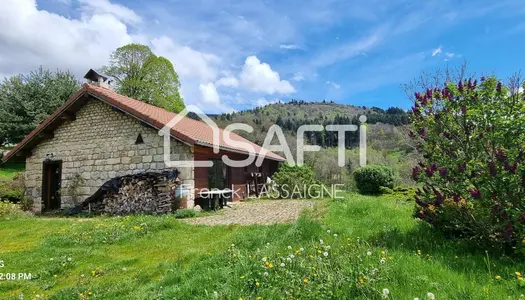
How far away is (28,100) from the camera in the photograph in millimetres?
20750

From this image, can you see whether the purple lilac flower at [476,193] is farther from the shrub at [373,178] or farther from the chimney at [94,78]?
the chimney at [94,78]

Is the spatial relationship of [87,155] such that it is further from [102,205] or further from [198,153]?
[198,153]

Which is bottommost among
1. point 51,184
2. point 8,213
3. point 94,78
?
point 8,213

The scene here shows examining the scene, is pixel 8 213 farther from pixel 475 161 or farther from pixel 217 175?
pixel 475 161

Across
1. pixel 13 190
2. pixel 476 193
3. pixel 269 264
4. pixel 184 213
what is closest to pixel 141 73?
pixel 13 190

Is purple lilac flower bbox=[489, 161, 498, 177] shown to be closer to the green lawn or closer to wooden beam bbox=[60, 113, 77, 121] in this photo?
the green lawn

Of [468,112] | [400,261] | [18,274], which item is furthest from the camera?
[18,274]

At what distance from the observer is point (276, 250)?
13.6ft

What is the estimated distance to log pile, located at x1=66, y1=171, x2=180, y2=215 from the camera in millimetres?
9961

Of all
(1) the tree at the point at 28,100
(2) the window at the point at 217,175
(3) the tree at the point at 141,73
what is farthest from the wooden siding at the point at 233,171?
(1) the tree at the point at 28,100

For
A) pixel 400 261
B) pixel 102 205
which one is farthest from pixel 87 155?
pixel 400 261

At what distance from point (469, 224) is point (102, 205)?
10.9 meters

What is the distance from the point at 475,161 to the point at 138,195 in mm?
9501

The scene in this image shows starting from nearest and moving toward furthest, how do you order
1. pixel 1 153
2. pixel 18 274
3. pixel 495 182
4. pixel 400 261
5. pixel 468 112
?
pixel 400 261 < pixel 495 182 < pixel 468 112 < pixel 18 274 < pixel 1 153
